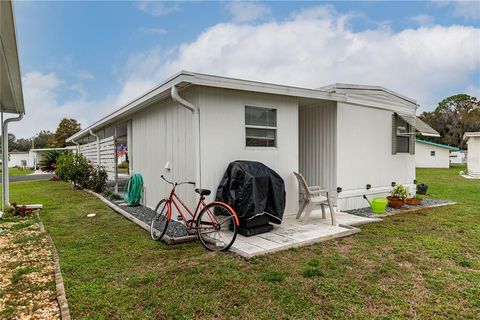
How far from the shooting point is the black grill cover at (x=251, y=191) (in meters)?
4.55

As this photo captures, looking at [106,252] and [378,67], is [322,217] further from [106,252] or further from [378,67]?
[378,67]

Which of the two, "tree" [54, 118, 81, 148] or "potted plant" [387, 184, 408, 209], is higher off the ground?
"tree" [54, 118, 81, 148]

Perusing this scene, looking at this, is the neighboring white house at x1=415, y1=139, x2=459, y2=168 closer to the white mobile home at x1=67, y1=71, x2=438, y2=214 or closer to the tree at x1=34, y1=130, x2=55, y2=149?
the white mobile home at x1=67, y1=71, x2=438, y2=214

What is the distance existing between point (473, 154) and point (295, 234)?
59.7ft

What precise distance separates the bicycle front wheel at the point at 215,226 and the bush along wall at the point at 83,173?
7.51 m

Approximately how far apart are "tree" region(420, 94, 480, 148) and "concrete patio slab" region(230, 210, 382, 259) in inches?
1352

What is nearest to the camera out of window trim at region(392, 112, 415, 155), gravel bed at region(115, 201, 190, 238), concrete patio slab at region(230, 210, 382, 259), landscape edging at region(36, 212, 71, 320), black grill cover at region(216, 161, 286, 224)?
landscape edging at region(36, 212, 71, 320)

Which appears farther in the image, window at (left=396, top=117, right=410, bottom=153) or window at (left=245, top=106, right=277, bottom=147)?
window at (left=396, top=117, right=410, bottom=153)

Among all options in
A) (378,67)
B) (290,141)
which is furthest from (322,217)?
(378,67)

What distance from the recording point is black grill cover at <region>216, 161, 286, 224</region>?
179 inches

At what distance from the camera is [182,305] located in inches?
107

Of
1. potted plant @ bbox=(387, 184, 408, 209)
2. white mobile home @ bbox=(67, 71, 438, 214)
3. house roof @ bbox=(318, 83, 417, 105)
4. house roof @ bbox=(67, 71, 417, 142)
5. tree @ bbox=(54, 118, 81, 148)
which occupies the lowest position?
potted plant @ bbox=(387, 184, 408, 209)

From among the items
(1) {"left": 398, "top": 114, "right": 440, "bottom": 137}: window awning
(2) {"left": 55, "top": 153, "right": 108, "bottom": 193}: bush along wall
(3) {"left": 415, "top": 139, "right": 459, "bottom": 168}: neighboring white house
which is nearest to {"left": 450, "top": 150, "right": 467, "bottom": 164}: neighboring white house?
(3) {"left": 415, "top": 139, "right": 459, "bottom": 168}: neighboring white house

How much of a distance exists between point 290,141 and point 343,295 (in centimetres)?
351
